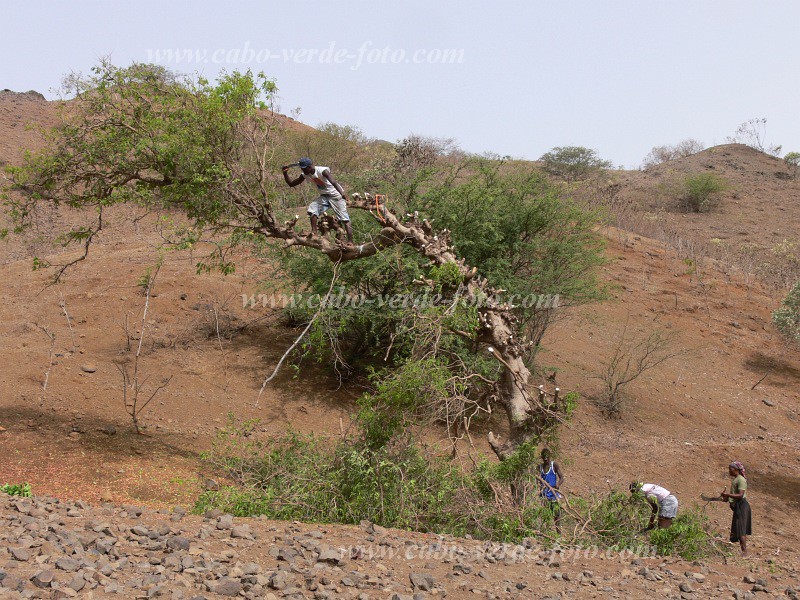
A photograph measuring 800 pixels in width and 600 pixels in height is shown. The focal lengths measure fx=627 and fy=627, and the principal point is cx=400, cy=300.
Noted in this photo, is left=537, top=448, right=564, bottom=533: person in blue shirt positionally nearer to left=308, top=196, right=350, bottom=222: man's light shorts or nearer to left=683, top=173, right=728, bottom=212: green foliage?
left=308, top=196, right=350, bottom=222: man's light shorts

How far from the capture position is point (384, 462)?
604 centimetres

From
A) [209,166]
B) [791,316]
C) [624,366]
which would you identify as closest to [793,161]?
[791,316]

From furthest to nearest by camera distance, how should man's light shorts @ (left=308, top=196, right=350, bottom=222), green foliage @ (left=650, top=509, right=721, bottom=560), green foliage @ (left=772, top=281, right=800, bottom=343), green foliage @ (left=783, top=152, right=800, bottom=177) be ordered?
green foliage @ (left=783, top=152, right=800, bottom=177) < green foliage @ (left=772, top=281, right=800, bottom=343) < man's light shorts @ (left=308, top=196, right=350, bottom=222) < green foliage @ (left=650, top=509, right=721, bottom=560)

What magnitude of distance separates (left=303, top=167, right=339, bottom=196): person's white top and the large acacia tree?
0.49m

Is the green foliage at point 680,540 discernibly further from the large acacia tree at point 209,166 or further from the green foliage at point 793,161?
the green foliage at point 793,161

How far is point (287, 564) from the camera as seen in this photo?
418 centimetres

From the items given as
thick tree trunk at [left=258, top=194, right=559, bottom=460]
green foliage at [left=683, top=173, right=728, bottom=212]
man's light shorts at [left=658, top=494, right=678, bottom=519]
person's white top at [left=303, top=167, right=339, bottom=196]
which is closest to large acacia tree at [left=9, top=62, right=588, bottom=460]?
thick tree trunk at [left=258, top=194, right=559, bottom=460]

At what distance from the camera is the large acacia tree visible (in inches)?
289

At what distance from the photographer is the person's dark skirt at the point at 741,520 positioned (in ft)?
23.9

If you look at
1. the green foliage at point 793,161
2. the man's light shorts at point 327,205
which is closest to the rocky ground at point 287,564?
the man's light shorts at point 327,205

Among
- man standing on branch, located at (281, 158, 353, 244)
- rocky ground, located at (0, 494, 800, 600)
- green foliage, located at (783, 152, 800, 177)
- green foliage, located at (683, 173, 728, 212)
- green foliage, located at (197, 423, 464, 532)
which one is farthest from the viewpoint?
green foliage, located at (783, 152, 800, 177)

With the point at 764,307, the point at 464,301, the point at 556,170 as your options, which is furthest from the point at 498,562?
the point at 556,170

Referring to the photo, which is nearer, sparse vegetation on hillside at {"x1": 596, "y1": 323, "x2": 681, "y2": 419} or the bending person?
the bending person

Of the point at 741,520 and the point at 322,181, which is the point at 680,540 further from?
the point at 322,181
